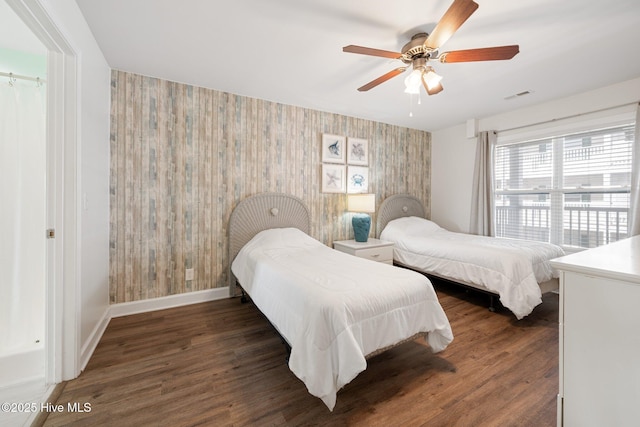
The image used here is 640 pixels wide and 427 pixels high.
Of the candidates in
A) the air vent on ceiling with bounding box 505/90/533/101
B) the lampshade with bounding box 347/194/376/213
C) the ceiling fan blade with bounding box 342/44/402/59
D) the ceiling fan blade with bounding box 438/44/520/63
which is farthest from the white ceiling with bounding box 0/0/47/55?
the air vent on ceiling with bounding box 505/90/533/101

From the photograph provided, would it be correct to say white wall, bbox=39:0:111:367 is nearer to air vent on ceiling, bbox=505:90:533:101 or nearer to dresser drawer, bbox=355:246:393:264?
dresser drawer, bbox=355:246:393:264

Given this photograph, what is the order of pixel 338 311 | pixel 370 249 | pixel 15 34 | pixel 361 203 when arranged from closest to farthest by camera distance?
1. pixel 338 311
2. pixel 15 34
3. pixel 370 249
4. pixel 361 203

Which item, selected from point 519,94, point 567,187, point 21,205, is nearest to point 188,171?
point 21,205

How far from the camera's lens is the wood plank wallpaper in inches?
93.7

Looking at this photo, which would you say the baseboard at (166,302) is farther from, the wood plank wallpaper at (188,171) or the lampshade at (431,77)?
the lampshade at (431,77)

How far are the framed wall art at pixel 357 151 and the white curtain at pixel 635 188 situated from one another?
2.83 m

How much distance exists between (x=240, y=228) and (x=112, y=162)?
1344mm

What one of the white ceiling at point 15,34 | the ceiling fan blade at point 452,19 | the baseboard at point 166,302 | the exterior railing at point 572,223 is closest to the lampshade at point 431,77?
the ceiling fan blade at point 452,19

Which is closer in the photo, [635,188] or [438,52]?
[438,52]

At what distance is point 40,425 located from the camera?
1205 mm

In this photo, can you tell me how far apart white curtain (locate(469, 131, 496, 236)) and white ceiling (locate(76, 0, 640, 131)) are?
0.84 meters

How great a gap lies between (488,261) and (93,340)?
351cm

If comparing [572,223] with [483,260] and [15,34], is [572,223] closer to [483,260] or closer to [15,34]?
[483,260]

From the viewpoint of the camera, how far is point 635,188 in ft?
8.16
